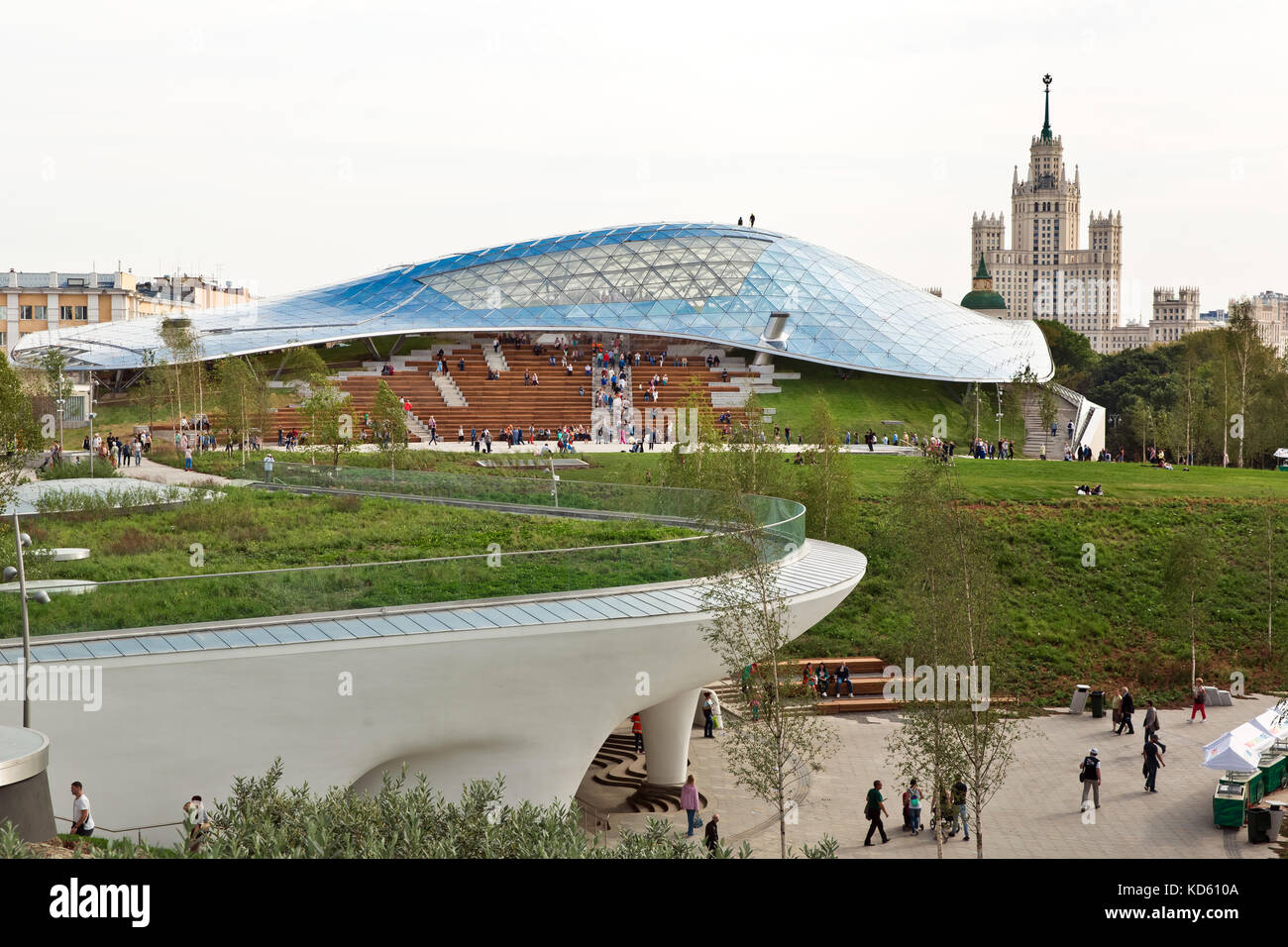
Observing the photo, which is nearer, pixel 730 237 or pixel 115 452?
pixel 115 452

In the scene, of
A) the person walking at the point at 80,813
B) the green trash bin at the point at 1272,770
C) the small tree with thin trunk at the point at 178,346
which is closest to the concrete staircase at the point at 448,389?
the small tree with thin trunk at the point at 178,346

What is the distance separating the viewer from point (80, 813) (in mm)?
12969

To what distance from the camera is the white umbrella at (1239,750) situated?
61.9 feet

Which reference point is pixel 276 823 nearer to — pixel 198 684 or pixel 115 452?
pixel 198 684

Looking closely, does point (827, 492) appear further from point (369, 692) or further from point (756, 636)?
point (369, 692)

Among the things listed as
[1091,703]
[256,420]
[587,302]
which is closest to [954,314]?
[587,302]

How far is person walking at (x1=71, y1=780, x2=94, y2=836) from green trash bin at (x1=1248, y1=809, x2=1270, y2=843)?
15.5m

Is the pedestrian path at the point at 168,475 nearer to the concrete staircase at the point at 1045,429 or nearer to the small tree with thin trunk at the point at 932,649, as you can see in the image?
the small tree with thin trunk at the point at 932,649

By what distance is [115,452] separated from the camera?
38375mm

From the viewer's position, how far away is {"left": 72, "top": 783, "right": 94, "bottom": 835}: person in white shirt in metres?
12.7

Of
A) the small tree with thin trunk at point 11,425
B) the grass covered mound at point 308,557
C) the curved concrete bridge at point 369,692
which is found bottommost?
the curved concrete bridge at point 369,692

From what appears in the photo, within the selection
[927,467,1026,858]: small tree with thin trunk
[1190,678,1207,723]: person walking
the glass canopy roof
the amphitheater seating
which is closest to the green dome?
the glass canopy roof

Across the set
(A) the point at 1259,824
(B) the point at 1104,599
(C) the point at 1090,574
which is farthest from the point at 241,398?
(A) the point at 1259,824

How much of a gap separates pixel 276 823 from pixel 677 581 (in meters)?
8.07
